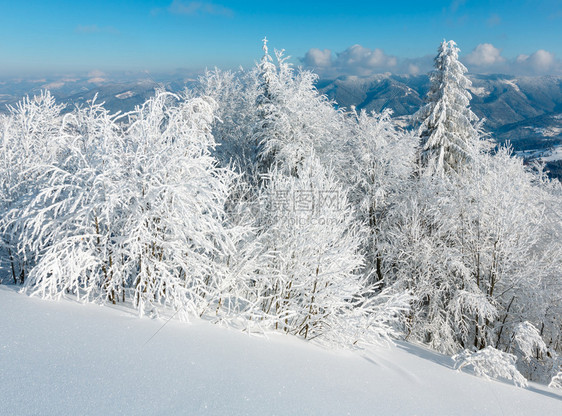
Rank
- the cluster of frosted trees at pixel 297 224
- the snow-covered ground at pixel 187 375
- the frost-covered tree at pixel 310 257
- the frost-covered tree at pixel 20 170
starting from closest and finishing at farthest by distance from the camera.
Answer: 1. the snow-covered ground at pixel 187 375
2. the cluster of frosted trees at pixel 297 224
3. the frost-covered tree at pixel 310 257
4. the frost-covered tree at pixel 20 170

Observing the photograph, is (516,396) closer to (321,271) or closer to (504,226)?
(321,271)

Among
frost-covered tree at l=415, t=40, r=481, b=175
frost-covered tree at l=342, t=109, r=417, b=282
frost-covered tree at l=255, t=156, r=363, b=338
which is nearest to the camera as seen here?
frost-covered tree at l=255, t=156, r=363, b=338

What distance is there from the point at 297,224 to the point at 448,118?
1406cm

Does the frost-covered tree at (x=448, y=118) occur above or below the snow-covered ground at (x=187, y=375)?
above

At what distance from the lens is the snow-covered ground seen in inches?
117

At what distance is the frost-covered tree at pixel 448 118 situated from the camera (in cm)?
1634

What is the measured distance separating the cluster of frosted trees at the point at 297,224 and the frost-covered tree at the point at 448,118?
0.09m

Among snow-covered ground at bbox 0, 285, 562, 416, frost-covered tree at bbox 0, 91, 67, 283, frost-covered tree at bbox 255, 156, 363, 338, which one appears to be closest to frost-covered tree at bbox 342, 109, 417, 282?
frost-covered tree at bbox 255, 156, 363, 338

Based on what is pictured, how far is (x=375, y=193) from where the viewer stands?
1419cm

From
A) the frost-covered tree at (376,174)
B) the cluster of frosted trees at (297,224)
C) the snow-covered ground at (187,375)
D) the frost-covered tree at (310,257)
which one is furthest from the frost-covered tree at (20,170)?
the frost-covered tree at (376,174)

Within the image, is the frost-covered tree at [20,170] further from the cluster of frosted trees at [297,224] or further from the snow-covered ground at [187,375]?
the snow-covered ground at [187,375]

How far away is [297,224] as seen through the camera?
24.5 ft

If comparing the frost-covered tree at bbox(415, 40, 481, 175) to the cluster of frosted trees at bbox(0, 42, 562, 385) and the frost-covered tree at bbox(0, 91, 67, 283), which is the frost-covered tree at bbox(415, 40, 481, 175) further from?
the frost-covered tree at bbox(0, 91, 67, 283)

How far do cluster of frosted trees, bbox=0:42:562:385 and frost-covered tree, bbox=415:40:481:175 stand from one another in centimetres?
9
